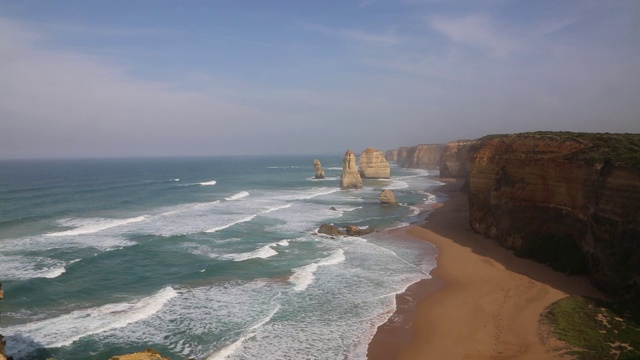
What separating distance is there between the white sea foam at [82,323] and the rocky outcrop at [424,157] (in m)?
104

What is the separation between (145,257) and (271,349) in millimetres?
16015

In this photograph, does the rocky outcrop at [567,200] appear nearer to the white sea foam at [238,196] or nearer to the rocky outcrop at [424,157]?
the white sea foam at [238,196]

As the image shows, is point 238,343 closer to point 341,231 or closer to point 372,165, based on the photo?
point 341,231

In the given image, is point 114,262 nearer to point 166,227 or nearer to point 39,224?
point 166,227

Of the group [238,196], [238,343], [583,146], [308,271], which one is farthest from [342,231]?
[238,196]

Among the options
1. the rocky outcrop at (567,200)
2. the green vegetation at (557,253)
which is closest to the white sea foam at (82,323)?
the green vegetation at (557,253)

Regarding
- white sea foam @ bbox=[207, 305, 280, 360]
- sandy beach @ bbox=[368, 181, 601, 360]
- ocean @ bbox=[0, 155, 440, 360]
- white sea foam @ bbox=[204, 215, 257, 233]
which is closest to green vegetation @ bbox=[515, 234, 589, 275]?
sandy beach @ bbox=[368, 181, 601, 360]

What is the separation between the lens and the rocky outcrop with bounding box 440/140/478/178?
80000 millimetres

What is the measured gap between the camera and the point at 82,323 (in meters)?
18.2

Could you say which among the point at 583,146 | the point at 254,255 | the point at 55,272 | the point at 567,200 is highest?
the point at 583,146

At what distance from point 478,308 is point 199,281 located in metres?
15.2

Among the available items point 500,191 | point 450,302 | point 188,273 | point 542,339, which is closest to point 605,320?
point 542,339

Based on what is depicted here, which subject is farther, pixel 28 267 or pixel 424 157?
pixel 424 157

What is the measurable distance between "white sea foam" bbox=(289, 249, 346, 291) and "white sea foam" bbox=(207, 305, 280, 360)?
153 inches
